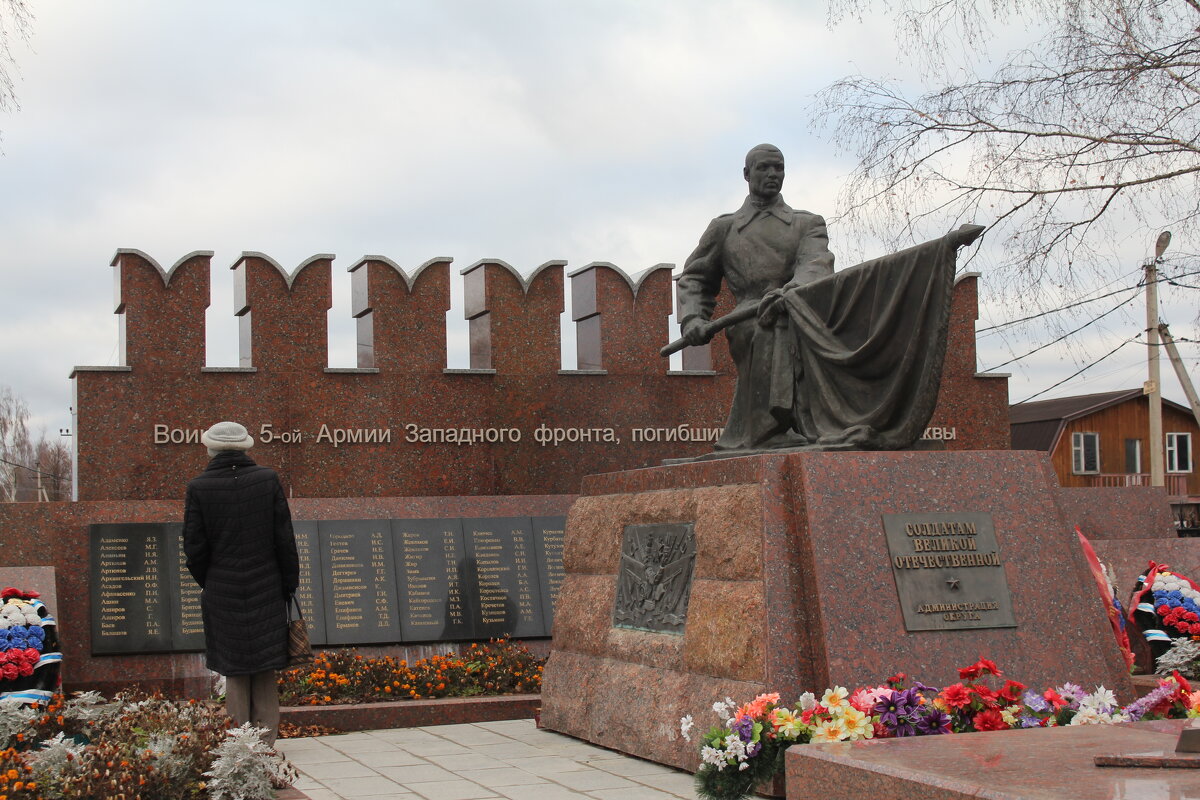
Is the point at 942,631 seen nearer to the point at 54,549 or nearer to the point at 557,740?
the point at 557,740

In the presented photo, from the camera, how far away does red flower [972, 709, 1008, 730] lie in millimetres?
5111

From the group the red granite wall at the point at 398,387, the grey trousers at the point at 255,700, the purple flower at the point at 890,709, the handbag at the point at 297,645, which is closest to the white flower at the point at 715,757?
Result: the purple flower at the point at 890,709

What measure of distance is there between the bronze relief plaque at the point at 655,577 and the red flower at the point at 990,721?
6.29 feet

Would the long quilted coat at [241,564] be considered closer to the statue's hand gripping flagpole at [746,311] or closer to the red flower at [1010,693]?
the statue's hand gripping flagpole at [746,311]

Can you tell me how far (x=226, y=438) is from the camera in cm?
704

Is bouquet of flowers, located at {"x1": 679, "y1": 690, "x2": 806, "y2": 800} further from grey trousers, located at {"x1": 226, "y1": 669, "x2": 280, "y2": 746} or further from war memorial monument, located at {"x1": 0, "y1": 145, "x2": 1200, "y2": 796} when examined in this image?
grey trousers, located at {"x1": 226, "y1": 669, "x2": 280, "y2": 746}

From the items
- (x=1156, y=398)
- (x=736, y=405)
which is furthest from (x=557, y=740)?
(x=1156, y=398)

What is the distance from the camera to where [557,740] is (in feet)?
25.6

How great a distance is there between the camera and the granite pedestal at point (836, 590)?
19.9ft

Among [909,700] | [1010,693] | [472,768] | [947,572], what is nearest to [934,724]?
[909,700]

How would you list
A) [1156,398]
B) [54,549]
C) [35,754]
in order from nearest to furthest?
[35,754] → [54,549] → [1156,398]

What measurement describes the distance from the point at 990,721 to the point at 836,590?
111 cm

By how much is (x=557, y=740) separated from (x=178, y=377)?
4.85m

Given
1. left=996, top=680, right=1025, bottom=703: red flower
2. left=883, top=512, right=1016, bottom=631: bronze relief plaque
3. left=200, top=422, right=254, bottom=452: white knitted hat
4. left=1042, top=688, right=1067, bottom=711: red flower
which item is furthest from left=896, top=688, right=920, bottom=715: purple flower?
left=200, top=422, right=254, bottom=452: white knitted hat
